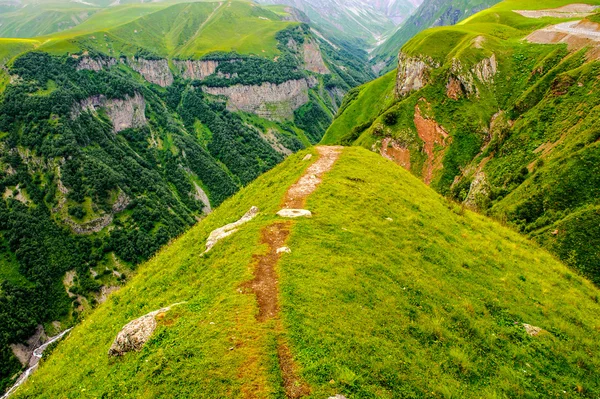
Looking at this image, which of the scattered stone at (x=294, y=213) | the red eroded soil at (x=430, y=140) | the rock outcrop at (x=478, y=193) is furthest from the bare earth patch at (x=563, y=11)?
the scattered stone at (x=294, y=213)

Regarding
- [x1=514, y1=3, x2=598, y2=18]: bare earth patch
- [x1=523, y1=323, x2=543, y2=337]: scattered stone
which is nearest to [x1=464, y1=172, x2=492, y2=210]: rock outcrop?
[x1=523, y1=323, x2=543, y2=337]: scattered stone

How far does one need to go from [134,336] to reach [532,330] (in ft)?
80.2

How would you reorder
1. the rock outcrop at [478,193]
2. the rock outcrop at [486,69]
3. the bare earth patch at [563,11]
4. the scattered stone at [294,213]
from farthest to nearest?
1. the bare earth patch at [563,11]
2. the rock outcrop at [486,69]
3. the rock outcrop at [478,193]
4. the scattered stone at [294,213]

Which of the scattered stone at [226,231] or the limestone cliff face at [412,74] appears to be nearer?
the scattered stone at [226,231]

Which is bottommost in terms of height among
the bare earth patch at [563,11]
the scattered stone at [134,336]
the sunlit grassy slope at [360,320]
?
the bare earth patch at [563,11]

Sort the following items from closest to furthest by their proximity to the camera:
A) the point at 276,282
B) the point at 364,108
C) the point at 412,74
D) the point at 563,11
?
1. the point at 276,282
2. the point at 412,74
3. the point at 563,11
4. the point at 364,108

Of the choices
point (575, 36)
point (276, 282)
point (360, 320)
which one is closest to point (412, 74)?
point (575, 36)

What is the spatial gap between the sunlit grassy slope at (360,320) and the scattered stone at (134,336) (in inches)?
20.6

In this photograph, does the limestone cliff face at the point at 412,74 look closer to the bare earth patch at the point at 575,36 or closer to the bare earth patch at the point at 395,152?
the bare earth patch at the point at 575,36

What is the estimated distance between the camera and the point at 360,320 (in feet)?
61.0

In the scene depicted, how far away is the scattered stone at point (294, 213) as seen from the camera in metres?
29.7

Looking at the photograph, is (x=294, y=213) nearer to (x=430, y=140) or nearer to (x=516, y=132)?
(x=516, y=132)

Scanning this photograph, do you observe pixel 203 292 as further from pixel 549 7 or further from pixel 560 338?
pixel 549 7

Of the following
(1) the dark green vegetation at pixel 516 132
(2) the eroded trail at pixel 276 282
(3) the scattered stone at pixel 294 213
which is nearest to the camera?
(2) the eroded trail at pixel 276 282
